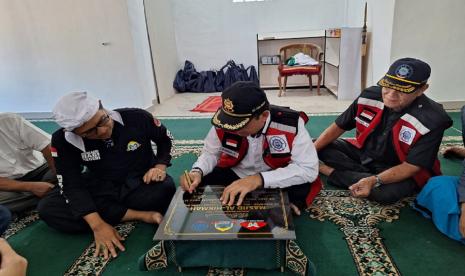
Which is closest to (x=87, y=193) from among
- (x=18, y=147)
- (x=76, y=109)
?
(x=76, y=109)

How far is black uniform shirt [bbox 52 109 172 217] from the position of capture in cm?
148

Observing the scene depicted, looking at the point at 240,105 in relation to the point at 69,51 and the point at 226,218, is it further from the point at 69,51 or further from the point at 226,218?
the point at 69,51

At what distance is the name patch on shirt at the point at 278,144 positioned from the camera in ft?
4.85

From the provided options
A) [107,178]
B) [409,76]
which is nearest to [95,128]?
[107,178]

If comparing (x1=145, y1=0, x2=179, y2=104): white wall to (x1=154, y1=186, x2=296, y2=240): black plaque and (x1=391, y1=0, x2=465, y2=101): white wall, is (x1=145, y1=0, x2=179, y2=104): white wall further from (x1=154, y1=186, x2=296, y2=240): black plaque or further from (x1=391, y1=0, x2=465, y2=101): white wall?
(x1=154, y1=186, x2=296, y2=240): black plaque

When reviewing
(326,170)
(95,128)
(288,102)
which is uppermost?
(95,128)

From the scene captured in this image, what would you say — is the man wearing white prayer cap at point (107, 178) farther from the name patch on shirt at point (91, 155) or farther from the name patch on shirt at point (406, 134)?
the name patch on shirt at point (406, 134)

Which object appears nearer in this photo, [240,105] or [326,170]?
[240,105]

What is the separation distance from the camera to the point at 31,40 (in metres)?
3.95

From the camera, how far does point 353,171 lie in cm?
188

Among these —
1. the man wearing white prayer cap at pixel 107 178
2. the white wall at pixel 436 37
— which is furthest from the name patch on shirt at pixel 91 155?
the white wall at pixel 436 37

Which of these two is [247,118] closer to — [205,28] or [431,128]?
[431,128]

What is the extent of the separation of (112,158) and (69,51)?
294 centimetres

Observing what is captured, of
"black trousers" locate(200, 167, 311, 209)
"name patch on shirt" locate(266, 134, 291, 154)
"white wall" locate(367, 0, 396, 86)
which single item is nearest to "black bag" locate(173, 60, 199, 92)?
"white wall" locate(367, 0, 396, 86)
